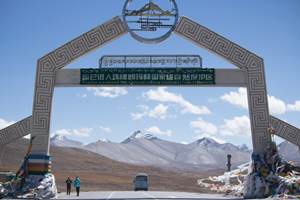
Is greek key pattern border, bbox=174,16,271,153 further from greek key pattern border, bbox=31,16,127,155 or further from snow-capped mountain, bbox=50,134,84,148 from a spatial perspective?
snow-capped mountain, bbox=50,134,84,148

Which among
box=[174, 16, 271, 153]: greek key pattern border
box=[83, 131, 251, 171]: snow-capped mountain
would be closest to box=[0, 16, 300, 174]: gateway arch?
box=[174, 16, 271, 153]: greek key pattern border

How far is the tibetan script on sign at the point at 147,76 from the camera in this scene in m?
17.3

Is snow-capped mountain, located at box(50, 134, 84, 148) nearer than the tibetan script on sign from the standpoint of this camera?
No

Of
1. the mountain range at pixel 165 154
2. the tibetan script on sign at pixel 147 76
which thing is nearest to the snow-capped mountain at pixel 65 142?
the mountain range at pixel 165 154

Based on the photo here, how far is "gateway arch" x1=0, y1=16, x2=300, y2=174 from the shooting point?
1668 cm

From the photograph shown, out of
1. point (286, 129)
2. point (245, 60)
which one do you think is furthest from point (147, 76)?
point (286, 129)

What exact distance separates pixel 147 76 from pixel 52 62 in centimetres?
549

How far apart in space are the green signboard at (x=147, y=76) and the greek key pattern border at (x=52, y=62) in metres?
1.30

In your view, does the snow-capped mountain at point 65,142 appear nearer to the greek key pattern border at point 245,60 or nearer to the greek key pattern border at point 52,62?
the greek key pattern border at point 52,62

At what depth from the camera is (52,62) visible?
17281mm

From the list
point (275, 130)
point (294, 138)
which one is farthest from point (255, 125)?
point (294, 138)

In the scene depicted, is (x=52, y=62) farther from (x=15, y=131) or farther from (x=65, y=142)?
(x=65, y=142)

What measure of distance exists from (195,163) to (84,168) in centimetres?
7541

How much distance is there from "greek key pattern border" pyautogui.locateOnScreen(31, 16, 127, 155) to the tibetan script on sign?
1296 mm
